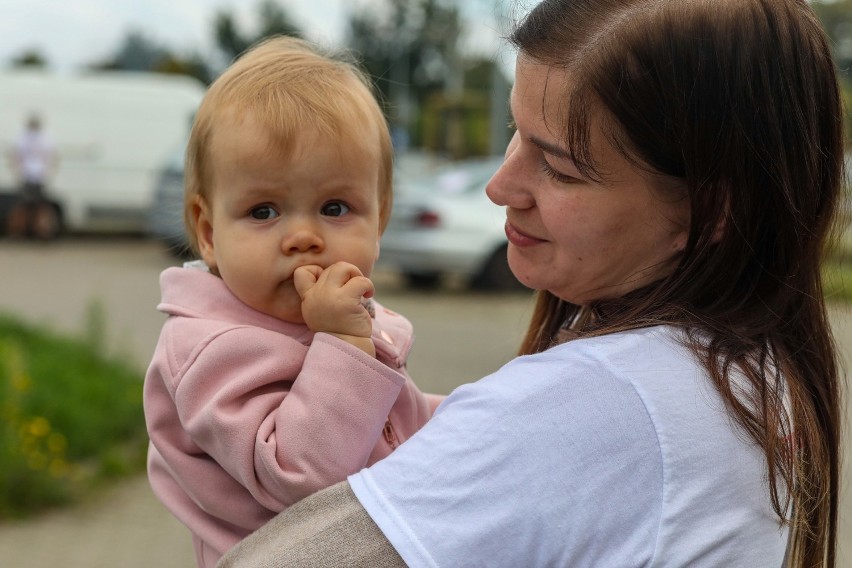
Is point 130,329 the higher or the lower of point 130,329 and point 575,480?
the lower

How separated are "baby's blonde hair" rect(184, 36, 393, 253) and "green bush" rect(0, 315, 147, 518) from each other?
3305 mm

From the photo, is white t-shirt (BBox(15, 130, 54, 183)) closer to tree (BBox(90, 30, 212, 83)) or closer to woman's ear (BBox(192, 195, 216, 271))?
woman's ear (BBox(192, 195, 216, 271))

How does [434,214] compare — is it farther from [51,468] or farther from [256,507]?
[256,507]

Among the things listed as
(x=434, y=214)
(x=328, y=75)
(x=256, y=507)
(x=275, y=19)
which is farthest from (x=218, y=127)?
(x=275, y=19)

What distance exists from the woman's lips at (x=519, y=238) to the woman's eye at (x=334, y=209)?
293 mm

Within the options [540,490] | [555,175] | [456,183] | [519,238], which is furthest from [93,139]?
[540,490]

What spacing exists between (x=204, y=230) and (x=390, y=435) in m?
0.49

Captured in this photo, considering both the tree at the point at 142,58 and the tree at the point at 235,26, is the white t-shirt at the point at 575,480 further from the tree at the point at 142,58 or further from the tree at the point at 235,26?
the tree at the point at 235,26

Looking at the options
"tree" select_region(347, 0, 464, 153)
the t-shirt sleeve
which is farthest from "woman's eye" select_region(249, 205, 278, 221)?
"tree" select_region(347, 0, 464, 153)

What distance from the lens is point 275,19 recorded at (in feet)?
128

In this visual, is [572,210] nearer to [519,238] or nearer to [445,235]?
[519,238]

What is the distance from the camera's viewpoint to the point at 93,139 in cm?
1611

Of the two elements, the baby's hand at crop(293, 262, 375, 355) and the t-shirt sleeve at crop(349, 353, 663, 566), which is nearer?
the t-shirt sleeve at crop(349, 353, 663, 566)

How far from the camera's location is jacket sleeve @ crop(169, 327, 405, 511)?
1598 millimetres
